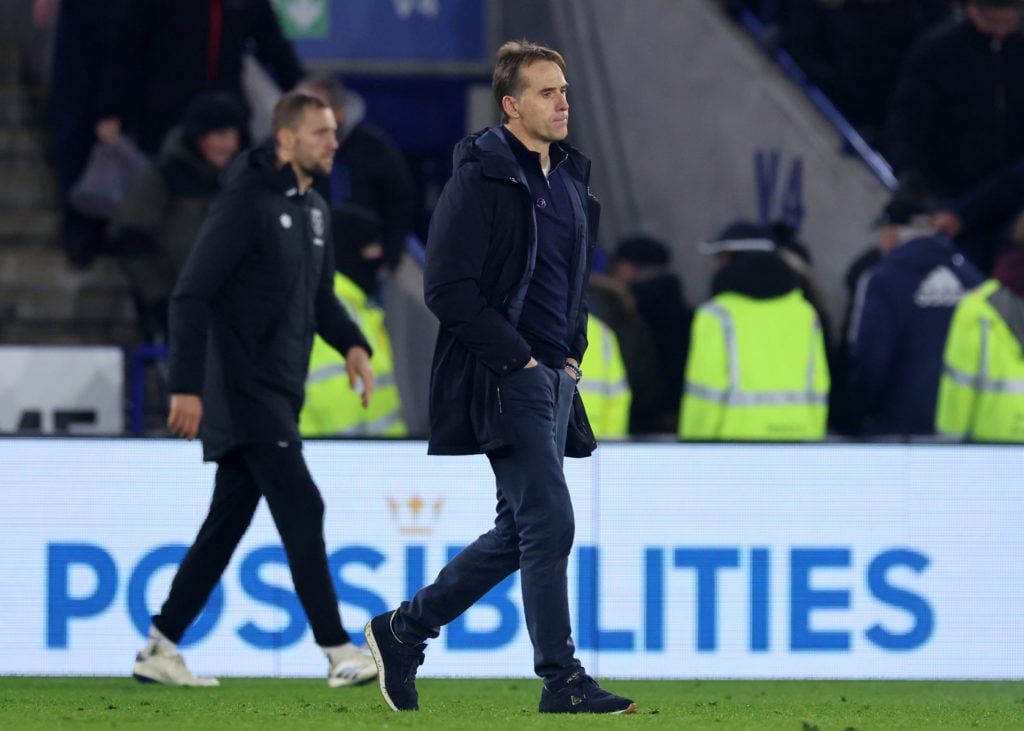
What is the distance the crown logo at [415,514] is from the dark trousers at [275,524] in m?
1.04

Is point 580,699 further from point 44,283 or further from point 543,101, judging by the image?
point 44,283

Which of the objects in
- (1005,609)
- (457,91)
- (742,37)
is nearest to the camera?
(1005,609)

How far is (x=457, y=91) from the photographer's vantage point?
18.1 metres

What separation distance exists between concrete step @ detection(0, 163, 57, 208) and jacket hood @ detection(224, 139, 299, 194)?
5351mm

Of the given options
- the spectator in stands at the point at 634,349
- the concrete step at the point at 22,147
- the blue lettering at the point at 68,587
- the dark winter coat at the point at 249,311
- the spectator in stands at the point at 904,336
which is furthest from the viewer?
the concrete step at the point at 22,147

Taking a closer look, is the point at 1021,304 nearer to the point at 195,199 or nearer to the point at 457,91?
the point at 195,199

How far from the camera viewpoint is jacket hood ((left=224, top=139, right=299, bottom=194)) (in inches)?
333

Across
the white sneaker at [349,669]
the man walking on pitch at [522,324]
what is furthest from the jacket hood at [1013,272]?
the man walking on pitch at [522,324]

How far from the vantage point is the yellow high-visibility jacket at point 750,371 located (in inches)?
417

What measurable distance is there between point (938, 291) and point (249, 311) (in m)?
4.17

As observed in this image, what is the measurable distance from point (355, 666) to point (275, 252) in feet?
4.96

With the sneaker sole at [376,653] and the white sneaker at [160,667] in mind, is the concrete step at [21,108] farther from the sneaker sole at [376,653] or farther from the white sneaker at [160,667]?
the sneaker sole at [376,653]

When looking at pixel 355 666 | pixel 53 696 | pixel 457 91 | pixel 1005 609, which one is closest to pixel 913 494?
pixel 1005 609

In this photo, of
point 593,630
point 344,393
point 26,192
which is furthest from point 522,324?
point 26,192
